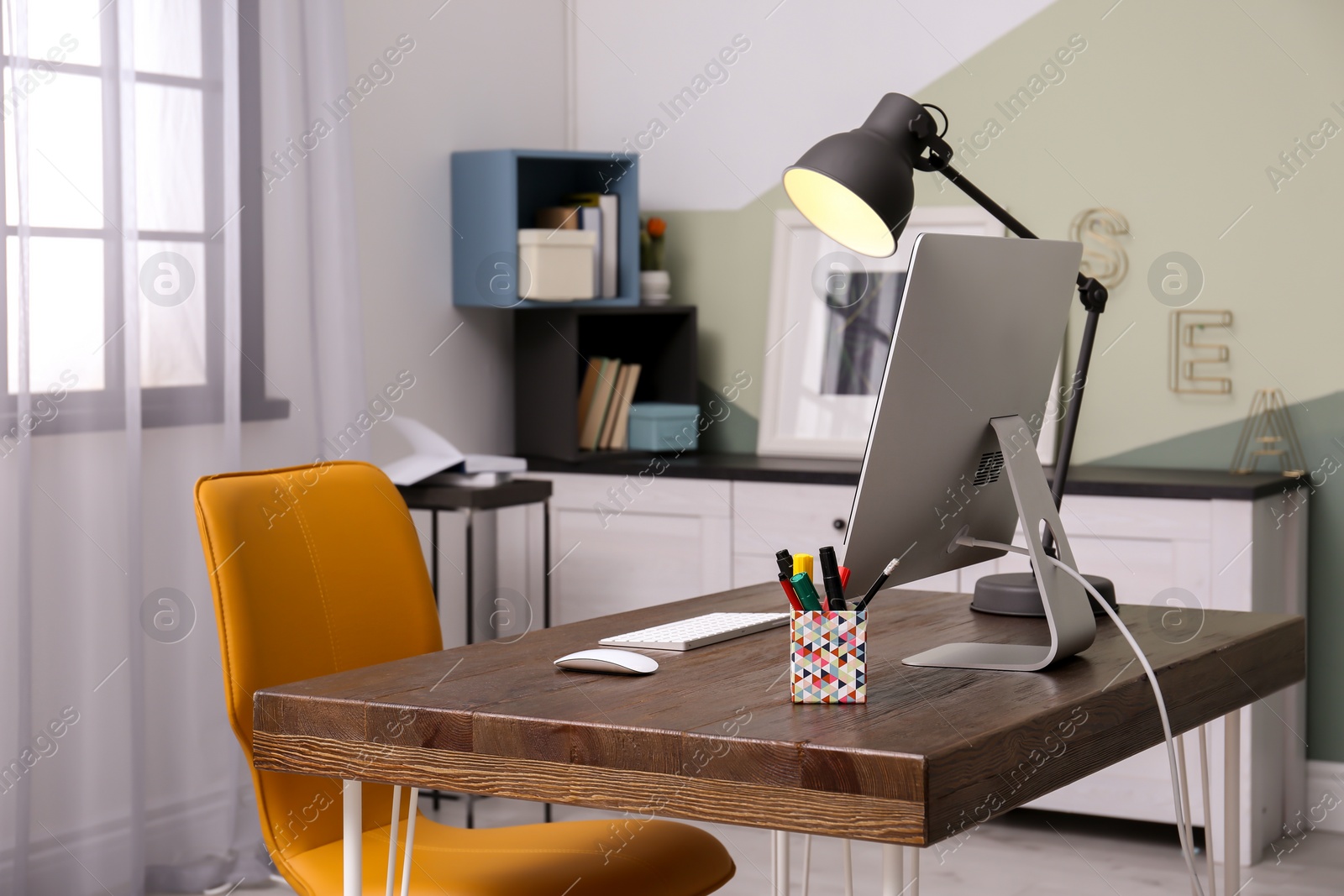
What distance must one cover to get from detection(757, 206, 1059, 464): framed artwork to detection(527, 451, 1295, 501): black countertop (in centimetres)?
10

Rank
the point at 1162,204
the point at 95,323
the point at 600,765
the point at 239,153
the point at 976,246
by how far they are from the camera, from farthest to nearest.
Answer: the point at 1162,204 < the point at 239,153 < the point at 95,323 < the point at 976,246 < the point at 600,765

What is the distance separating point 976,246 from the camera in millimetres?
1598

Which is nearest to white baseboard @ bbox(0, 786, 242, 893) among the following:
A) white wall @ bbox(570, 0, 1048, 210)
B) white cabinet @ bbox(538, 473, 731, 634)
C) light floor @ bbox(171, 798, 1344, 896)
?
light floor @ bbox(171, 798, 1344, 896)

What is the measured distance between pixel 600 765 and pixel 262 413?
2.08 meters

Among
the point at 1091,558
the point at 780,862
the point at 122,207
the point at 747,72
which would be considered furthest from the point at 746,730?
the point at 747,72

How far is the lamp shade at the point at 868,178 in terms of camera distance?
1684 millimetres

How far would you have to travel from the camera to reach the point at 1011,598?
204cm

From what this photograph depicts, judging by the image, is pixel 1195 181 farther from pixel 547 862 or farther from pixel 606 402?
pixel 547 862

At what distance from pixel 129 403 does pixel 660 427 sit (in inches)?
61.5

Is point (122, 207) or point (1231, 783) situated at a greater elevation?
point (122, 207)

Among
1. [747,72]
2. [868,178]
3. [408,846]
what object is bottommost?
[408,846]

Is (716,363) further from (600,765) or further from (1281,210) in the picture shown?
(600,765)

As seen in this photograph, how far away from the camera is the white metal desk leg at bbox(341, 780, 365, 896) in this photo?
5.09 feet

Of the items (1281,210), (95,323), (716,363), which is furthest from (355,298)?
(1281,210)
